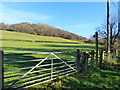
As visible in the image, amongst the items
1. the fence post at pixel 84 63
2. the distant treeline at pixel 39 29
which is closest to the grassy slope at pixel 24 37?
the distant treeline at pixel 39 29

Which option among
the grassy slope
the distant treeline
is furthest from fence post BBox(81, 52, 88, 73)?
the grassy slope

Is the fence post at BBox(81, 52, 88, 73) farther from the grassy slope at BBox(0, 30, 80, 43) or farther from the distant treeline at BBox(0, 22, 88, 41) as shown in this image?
the grassy slope at BBox(0, 30, 80, 43)

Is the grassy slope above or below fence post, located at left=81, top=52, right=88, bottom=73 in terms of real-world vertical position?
above

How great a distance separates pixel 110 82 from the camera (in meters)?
3.75

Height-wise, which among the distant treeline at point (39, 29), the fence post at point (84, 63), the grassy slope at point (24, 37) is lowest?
the fence post at point (84, 63)

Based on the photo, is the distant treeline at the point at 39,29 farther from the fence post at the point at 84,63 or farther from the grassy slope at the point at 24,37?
the fence post at the point at 84,63

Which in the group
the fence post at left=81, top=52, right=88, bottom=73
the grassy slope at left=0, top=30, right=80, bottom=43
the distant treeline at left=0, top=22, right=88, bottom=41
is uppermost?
the distant treeline at left=0, top=22, right=88, bottom=41

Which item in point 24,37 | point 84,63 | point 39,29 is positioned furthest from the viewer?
point 24,37

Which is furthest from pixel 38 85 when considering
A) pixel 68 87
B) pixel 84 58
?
pixel 84 58

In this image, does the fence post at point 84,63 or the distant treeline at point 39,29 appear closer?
the fence post at point 84,63

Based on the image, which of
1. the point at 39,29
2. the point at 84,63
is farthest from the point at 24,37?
the point at 84,63

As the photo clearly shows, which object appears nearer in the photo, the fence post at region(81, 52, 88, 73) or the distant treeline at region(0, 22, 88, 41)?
the fence post at region(81, 52, 88, 73)

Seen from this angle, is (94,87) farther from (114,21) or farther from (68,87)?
(114,21)

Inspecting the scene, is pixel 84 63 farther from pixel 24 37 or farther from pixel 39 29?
pixel 24 37
